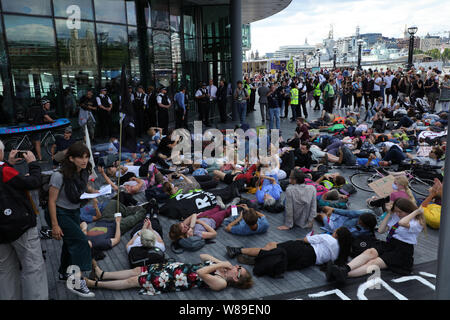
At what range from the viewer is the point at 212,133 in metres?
12.1

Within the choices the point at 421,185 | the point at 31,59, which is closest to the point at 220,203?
the point at 421,185

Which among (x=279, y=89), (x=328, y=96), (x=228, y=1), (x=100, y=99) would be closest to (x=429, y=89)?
(x=328, y=96)

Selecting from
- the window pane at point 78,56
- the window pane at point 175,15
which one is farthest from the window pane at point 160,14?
the window pane at point 78,56

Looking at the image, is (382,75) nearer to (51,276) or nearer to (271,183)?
(271,183)

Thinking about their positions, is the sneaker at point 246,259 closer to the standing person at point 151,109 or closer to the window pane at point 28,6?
the standing person at point 151,109

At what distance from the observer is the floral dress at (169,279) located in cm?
457

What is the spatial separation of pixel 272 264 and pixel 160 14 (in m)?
15.4

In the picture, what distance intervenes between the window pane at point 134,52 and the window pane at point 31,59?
3497mm

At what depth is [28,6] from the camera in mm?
11875

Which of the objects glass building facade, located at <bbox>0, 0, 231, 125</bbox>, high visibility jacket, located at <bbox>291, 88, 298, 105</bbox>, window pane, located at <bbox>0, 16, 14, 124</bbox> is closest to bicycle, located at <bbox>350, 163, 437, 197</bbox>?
high visibility jacket, located at <bbox>291, 88, 298, 105</bbox>

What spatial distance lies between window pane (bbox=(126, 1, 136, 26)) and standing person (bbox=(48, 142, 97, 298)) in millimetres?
12777

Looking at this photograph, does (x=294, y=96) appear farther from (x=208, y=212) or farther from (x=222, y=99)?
(x=208, y=212)

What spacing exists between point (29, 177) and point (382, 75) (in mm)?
21179

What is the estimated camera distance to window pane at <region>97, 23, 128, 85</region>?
46.8 feet
